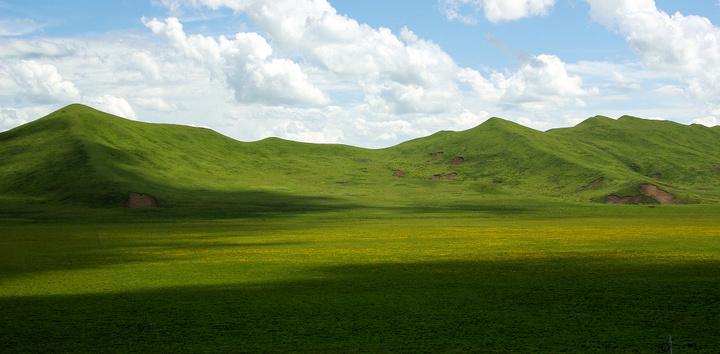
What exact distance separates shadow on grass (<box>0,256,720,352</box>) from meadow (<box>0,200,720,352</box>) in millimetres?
73

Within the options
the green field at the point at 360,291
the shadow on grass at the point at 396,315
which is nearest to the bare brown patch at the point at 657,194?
the green field at the point at 360,291

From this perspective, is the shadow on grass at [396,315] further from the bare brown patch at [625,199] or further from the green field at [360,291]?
the bare brown patch at [625,199]

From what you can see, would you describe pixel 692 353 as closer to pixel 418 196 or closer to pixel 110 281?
pixel 110 281

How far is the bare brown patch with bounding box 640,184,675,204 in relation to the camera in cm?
18712

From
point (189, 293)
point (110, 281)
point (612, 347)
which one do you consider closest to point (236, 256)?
point (110, 281)

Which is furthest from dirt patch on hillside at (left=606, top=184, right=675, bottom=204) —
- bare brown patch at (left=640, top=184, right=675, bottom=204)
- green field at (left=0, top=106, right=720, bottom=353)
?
green field at (left=0, top=106, right=720, bottom=353)

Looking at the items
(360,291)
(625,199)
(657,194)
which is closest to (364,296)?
(360,291)

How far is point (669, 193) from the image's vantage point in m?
191

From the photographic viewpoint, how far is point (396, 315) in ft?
95.0

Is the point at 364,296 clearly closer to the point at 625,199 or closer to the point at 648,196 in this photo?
the point at 625,199

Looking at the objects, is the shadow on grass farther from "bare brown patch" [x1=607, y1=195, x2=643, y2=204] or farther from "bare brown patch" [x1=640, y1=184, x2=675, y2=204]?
"bare brown patch" [x1=640, y1=184, x2=675, y2=204]

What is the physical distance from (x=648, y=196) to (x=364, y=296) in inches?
6717

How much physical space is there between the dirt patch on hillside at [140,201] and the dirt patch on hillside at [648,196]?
115 meters

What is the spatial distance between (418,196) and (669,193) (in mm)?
66560
